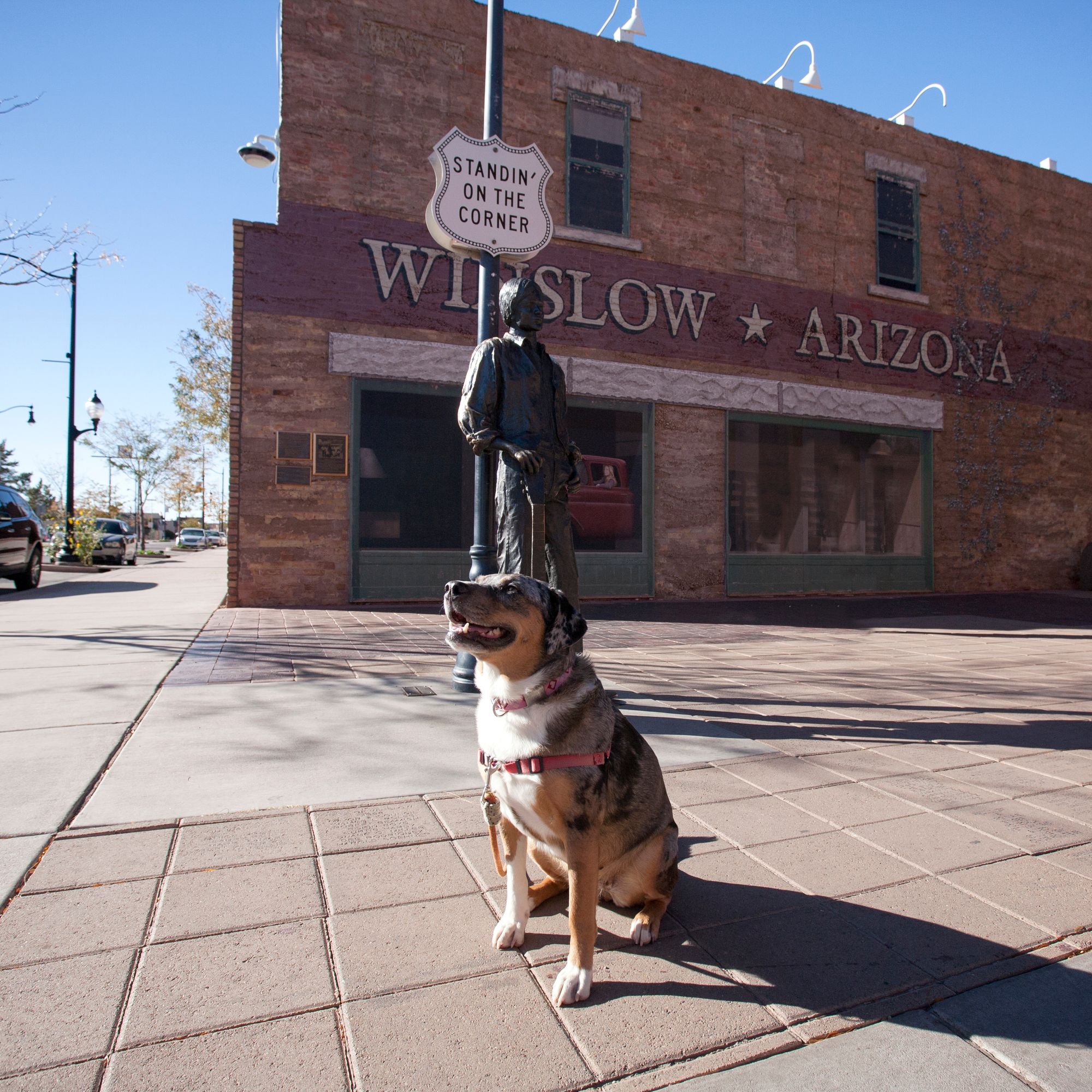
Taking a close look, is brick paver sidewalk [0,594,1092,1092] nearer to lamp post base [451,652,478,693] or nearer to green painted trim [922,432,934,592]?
lamp post base [451,652,478,693]

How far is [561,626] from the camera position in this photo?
2320 mm

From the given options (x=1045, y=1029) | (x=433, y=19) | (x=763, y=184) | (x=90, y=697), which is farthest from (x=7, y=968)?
(x=763, y=184)

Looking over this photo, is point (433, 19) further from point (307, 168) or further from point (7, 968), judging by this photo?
point (7, 968)

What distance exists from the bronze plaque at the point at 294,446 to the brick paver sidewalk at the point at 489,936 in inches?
336

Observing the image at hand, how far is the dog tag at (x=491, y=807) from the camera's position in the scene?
2.41 meters

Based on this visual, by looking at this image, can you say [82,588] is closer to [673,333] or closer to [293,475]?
[293,475]

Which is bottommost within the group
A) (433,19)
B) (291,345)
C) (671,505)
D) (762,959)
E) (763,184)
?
(762,959)

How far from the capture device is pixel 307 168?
441 inches

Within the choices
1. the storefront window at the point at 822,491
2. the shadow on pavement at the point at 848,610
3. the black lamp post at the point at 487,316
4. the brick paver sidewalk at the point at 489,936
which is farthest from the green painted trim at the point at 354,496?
the brick paver sidewalk at the point at 489,936

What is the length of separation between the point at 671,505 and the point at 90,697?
376 inches

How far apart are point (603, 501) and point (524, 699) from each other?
10.7m

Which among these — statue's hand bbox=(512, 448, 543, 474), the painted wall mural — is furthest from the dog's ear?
the painted wall mural

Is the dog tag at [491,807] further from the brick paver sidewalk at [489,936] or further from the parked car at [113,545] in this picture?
the parked car at [113,545]

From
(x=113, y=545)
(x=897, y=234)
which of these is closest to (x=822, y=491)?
(x=897, y=234)
